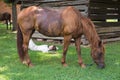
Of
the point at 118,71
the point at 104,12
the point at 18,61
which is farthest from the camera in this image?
the point at 104,12

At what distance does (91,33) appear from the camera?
24.0 ft

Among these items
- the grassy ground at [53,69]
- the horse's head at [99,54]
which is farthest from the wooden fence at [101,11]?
the horse's head at [99,54]

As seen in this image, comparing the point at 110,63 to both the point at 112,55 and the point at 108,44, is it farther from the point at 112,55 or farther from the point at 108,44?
the point at 108,44

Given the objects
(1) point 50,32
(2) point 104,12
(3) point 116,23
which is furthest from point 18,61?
(3) point 116,23

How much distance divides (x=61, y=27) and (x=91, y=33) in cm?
82

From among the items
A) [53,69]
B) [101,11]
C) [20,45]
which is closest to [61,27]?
[53,69]

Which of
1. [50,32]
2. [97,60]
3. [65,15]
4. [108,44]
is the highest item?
[65,15]

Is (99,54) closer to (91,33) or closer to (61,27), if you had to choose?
(91,33)

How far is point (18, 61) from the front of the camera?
819cm

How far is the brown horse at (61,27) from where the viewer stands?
7203 millimetres

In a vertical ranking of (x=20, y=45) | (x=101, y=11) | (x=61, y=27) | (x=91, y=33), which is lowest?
(x=101, y=11)

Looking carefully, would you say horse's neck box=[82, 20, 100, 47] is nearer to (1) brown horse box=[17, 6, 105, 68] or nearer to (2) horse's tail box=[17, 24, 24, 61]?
(1) brown horse box=[17, 6, 105, 68]

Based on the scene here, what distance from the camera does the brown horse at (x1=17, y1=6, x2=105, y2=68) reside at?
720 centimetres

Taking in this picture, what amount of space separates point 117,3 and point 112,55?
17.0 feet
